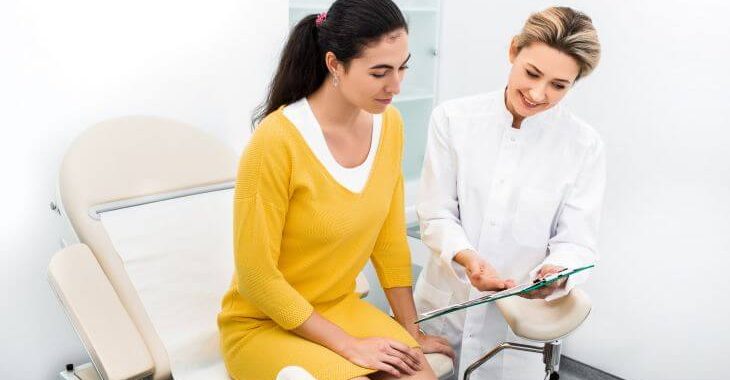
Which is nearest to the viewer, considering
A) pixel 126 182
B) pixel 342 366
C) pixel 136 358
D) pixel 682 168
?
pixel 342 366

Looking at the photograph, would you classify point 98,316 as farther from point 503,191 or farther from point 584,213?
point 584,213

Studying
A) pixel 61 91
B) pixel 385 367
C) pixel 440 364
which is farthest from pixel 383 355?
pixel 61 91

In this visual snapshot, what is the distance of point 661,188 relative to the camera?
2.29 m

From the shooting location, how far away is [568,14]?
1514 millimetres

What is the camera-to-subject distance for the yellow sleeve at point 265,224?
4.22 feet

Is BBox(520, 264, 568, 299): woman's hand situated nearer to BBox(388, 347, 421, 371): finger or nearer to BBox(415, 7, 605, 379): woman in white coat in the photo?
BBox(415, 7, 605, 379): woman in white coat

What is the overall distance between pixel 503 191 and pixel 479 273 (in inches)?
9.7

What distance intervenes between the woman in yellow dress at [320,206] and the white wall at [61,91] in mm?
529

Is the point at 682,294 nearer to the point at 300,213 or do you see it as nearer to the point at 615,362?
the point at 615,362

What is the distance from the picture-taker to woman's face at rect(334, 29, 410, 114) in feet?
4.20

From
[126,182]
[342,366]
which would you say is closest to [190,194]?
[126,182]

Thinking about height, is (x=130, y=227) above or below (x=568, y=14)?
below

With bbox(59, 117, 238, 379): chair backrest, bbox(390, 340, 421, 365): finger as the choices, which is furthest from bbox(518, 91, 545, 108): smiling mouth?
bbox(59, 117, 238, 379): chair backrest

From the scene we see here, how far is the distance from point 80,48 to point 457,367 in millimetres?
1167
